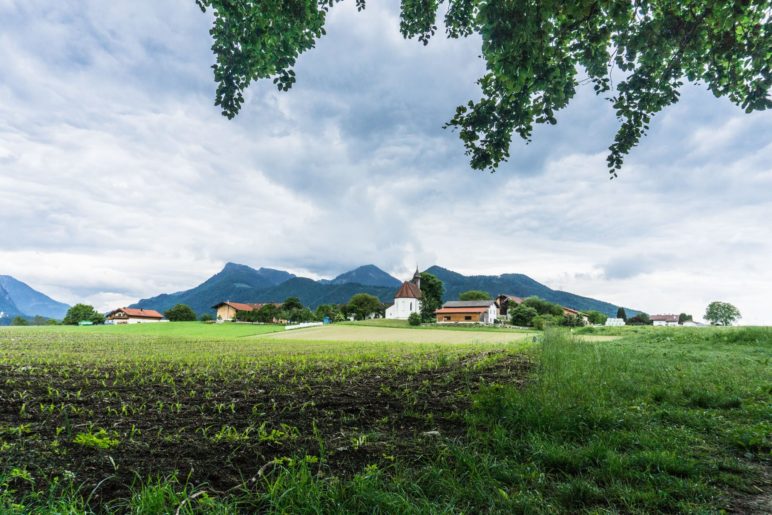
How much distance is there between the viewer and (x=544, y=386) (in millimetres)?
6285

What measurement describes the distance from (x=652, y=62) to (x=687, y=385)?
6.71m

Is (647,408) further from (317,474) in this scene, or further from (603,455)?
(317,474)

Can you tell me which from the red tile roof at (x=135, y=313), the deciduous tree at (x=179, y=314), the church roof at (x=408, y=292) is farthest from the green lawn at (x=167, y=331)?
the red tile roof at (x=135, y=313)

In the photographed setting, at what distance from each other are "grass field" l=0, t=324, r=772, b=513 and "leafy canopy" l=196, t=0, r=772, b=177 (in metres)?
5.50

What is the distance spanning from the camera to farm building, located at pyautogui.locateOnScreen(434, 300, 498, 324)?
292 feet

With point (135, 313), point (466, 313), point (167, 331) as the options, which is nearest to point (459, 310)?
point (466, 313)

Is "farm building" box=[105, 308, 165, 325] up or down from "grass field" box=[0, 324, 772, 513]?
down

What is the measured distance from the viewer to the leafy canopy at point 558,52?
20.0 ft

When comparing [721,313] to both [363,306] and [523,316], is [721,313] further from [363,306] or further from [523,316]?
[363,306]

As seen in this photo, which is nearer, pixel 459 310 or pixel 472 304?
pixel 459 310

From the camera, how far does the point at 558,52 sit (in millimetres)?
7305

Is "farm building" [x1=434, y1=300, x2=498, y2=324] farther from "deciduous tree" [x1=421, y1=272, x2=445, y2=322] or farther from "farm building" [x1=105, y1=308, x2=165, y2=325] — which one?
"farm building" [x1=105, y1=308, x2=165, y2=325]

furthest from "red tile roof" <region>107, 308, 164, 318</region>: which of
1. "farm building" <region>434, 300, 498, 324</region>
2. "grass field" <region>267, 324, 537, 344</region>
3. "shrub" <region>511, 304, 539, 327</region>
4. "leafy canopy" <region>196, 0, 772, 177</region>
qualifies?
"leafy canopy" <region>196, 0, 772, 177</region>

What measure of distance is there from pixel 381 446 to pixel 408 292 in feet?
368
